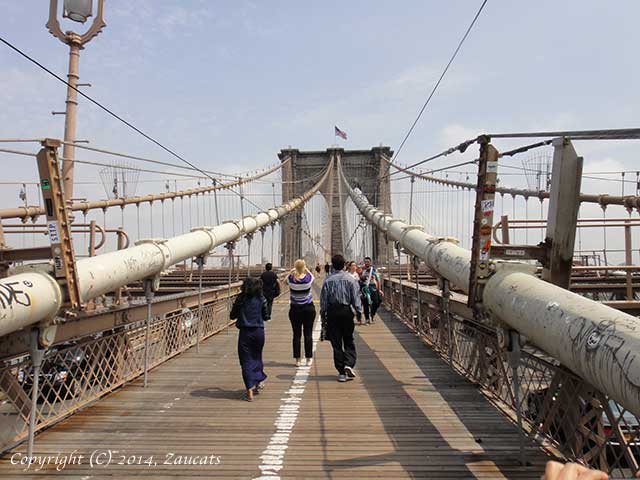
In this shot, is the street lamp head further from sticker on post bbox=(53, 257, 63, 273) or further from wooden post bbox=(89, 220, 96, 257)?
sticker on post bbox=(53, 257, 63, 273)

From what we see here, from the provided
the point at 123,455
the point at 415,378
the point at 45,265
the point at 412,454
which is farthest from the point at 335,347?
the point at 45,265

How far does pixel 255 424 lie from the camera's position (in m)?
4.44

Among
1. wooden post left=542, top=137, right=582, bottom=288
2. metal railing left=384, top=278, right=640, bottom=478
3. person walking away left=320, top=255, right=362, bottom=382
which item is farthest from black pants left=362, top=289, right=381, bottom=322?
wooden post left=542, top=137, right=582, bottom=288

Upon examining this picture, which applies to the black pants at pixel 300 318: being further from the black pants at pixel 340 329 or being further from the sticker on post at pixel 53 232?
the sticker on post at pixel 53 232

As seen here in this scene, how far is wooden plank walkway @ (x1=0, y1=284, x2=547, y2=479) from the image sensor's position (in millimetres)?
3488

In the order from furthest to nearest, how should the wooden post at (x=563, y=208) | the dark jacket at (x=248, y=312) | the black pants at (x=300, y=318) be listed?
the black pants at (x=300, y=318), the dark jacket at (x=248, y=312), the wooden post at (x=563, y=208)

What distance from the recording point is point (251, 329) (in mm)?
5500

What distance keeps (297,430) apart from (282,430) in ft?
0.41

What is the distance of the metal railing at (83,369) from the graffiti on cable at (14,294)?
817 millimetres

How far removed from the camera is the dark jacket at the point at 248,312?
5.52m

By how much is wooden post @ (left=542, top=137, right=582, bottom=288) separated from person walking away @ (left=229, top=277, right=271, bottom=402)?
9.86 ft

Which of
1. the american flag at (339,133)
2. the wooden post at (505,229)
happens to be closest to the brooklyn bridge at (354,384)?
the wooden post at (505,229)

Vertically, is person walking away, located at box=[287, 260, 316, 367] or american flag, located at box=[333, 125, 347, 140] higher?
american flag, located at box=[333, 125, 347, 140]

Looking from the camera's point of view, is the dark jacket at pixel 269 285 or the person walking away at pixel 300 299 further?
the dark jacket at pixel 269 285
